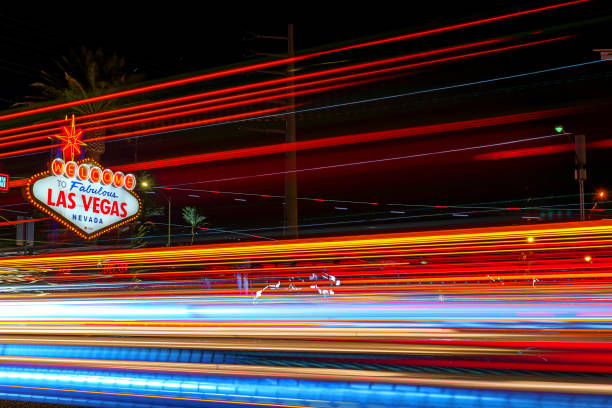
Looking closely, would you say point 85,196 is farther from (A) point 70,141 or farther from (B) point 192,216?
(B) point 192,216

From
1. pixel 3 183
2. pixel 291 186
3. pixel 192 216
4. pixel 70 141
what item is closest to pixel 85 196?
pixel 70 141

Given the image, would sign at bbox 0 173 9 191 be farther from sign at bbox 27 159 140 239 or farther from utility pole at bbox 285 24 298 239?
utility pole at bbox 285 24 298 239

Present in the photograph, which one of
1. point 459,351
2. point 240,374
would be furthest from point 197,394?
point 459,351

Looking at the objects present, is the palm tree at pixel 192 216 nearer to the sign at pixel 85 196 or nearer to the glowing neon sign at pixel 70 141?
the glowing neon sign at pixel 70 141

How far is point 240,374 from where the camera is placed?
18.3 ft

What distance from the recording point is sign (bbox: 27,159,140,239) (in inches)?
648

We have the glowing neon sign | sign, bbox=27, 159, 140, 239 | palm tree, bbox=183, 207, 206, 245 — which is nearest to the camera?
sign, bbox=27, 159, 140, 239

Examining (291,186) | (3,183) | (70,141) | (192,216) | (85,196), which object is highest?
(192,216)

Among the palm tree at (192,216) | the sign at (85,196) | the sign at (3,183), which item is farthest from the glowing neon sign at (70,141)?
the palm tree at (192,216)

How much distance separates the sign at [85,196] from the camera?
54.0 feet

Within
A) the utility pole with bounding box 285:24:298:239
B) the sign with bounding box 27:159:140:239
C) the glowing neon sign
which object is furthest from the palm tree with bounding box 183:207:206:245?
the sign with bounding box 27:159:140:239

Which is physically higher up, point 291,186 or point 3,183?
point 3,183

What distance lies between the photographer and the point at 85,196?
58.0 feet

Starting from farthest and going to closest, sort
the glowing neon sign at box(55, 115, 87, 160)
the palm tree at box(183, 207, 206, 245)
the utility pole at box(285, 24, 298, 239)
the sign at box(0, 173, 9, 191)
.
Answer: the palm tree at box(183, 207, 206, 245)
the sign at box(0, 173, 9, 191)
the utility pole at box(285, 24, 298, 239)
the glowing neon sign at box(55, 115, 87, 160)
